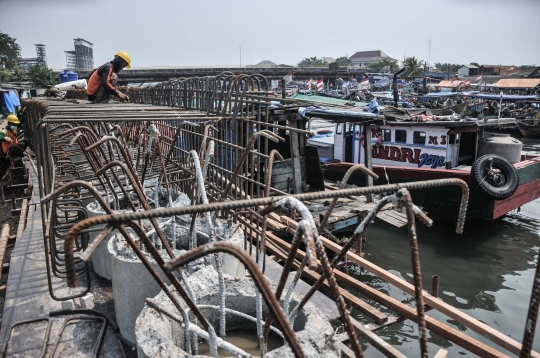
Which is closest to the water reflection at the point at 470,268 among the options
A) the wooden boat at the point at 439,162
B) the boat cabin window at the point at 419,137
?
the wooden boat at the point at 439,162

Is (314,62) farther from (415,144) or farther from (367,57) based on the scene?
(415,144)

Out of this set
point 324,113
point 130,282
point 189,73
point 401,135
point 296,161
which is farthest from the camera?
point 189,73

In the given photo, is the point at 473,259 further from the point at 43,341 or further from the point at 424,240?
the point at 43,341

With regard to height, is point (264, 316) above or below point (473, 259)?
above

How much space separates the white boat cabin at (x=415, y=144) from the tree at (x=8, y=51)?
192ft

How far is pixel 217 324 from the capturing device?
3.07 m

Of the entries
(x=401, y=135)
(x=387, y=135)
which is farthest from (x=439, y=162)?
(x=387, y=135)

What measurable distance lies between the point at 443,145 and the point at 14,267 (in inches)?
476

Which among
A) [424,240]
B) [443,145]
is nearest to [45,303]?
[424,240]

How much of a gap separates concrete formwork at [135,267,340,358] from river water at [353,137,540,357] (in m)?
5.32

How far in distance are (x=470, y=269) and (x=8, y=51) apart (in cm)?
6792

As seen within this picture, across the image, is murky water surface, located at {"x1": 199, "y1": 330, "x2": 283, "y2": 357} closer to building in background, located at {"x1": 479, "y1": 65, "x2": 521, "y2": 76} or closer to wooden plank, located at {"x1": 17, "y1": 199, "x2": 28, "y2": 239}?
wooden plank, located at {"x1": 17, "y1": 199, "x2": 28, "y2": 239}

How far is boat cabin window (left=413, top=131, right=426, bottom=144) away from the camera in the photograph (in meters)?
13.5

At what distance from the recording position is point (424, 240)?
1281cm
